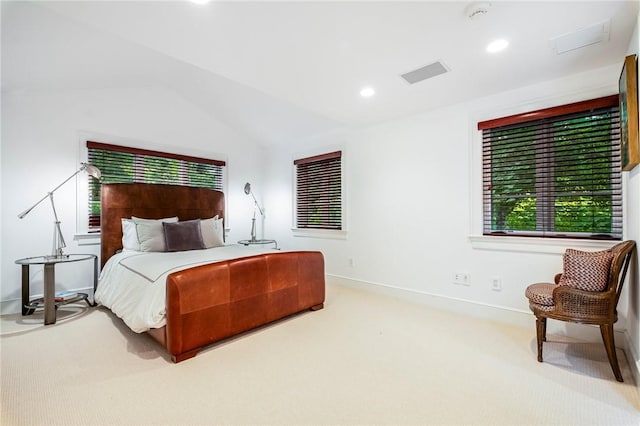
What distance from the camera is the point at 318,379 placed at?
197 cm

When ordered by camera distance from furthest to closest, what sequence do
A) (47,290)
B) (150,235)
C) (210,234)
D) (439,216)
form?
(210,234) < (150,235) < (439,216) < (47,290)

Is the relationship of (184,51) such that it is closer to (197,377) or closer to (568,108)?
(197,377)

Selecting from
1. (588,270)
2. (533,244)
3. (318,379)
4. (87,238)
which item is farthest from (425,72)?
(87,238)

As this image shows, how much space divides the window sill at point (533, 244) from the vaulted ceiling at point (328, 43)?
56.6 inches

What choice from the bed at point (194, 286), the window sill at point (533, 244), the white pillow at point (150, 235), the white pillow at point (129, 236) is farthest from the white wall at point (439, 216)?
the white pillow at point (129, 236)

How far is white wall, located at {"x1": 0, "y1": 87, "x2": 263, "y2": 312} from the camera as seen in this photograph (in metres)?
3.22

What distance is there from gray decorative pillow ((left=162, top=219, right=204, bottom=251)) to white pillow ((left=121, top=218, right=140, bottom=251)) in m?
0.31

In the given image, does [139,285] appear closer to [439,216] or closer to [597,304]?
[439,216]

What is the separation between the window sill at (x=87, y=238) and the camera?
12.1 ft

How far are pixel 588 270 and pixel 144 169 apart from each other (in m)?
4.92

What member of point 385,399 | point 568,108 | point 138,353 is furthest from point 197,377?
point 568,108

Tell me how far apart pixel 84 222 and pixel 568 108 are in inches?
207

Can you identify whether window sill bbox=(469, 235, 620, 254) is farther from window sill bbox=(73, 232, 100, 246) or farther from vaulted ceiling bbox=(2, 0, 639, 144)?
window sill bbox=(73, 232, 100, 246)

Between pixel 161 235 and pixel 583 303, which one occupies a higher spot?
pixel 161 235
